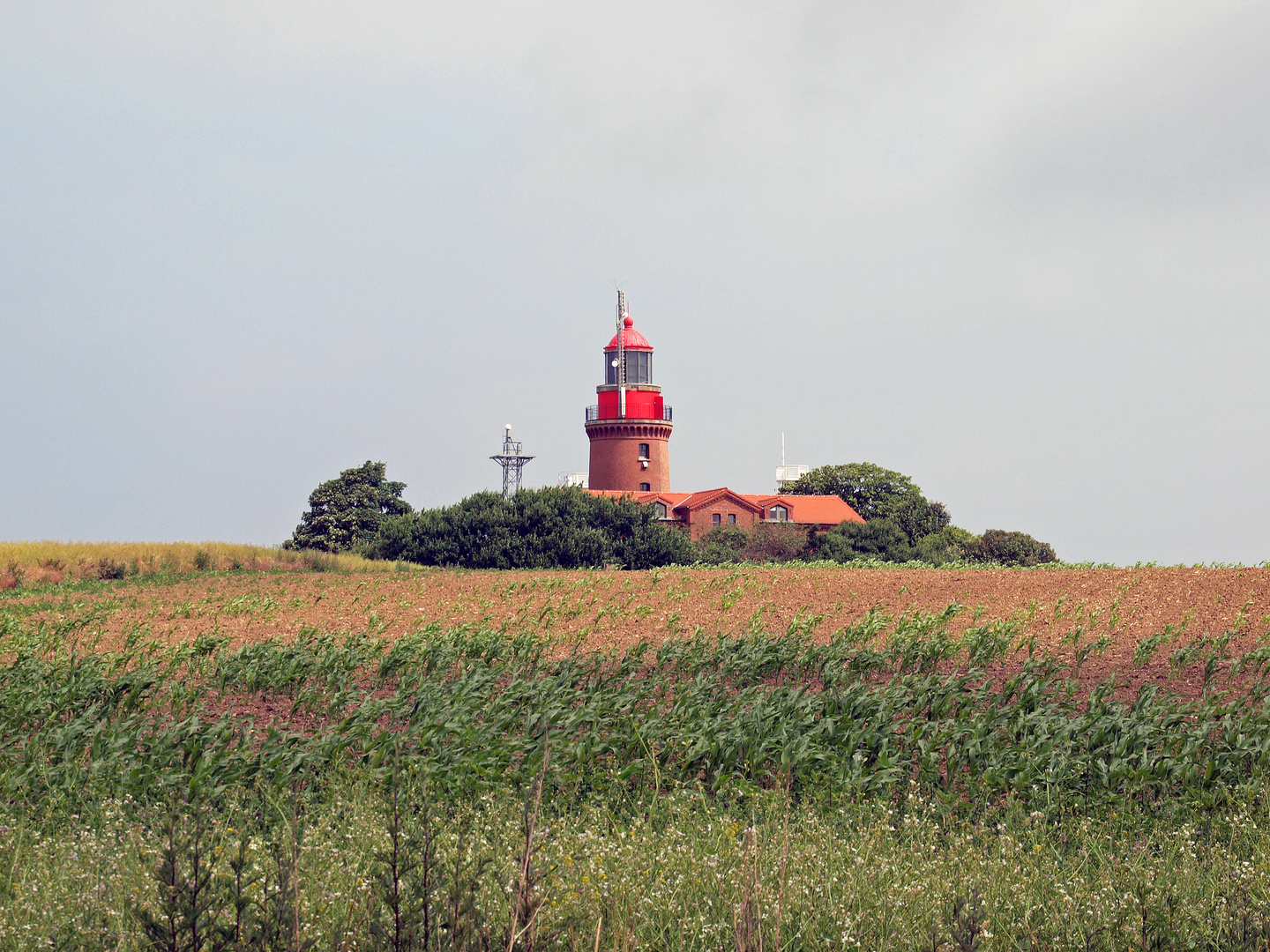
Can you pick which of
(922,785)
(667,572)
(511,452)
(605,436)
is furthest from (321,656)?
(511,452)

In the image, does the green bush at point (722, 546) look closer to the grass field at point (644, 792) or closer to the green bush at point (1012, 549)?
the green bush at point (1012, 549)

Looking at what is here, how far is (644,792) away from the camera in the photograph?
26.2ft

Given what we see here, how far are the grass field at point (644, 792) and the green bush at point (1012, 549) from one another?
4385 cm

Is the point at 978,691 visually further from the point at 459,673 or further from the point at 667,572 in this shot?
the point at 667,572

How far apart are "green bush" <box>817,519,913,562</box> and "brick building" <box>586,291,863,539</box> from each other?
9.88 ft

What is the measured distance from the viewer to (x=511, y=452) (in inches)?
3263

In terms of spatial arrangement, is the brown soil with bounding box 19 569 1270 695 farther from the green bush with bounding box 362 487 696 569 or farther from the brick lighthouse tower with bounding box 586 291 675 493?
the brick lighthouse tower with bounding box 586 291 675 493

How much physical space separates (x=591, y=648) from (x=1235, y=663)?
9253 millimetres

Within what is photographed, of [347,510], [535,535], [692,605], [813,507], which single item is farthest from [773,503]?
[692,605]

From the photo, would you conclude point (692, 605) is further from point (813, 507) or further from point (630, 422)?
point (813, 507)

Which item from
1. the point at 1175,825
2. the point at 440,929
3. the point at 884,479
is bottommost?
the point at 1175,825

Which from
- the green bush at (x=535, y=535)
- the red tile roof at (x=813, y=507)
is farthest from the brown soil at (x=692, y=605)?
the red tile roof at (x=813, y=507)

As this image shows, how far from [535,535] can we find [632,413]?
18214mm

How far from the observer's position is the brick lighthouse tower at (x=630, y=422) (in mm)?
64250
